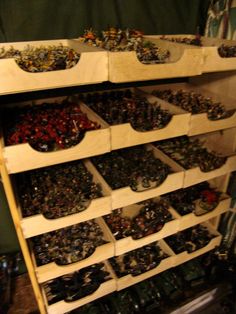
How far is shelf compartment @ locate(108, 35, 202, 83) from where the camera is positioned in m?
0.86

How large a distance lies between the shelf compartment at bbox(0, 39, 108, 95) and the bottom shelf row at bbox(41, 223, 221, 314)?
0.97 metres

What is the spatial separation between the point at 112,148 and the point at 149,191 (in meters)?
0.30

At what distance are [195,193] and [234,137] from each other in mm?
396

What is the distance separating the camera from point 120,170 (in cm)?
129

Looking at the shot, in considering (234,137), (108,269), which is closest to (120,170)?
(108,269)

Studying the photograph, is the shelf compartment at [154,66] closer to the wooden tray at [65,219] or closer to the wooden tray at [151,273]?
the wooden tray at [65,219]

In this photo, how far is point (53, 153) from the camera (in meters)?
0.88

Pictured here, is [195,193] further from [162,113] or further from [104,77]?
[104,77]

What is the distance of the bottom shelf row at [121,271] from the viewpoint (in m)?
1.24

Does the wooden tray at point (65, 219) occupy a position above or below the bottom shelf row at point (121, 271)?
above

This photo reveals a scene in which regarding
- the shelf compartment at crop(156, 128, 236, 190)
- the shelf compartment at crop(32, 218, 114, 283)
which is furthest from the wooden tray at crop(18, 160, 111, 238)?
the shelf compartment at crop(156, 128, 236, 190)

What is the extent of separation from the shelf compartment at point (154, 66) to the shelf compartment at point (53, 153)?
20 centimetres

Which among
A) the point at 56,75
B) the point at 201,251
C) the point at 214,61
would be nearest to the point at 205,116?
the point at 214,61

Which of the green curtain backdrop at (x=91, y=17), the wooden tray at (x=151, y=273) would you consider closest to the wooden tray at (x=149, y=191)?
the wooden tray at (x=151, y=273)
